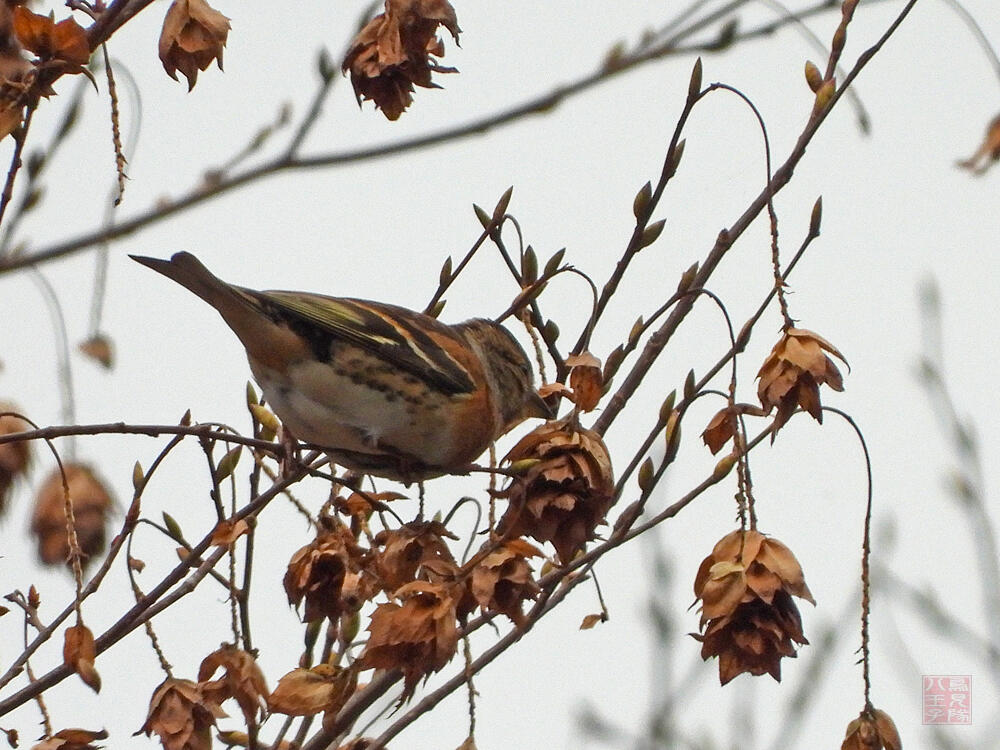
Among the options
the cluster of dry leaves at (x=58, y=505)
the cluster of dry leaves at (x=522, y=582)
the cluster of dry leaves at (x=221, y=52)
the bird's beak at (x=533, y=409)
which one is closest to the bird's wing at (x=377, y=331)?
the bird's beak at (x=533, y=409)

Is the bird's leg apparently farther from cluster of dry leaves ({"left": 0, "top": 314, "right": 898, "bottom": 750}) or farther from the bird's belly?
cluster of dry leaves ({"left": 0, "top": 314, "right": 898, "bottom": 750})

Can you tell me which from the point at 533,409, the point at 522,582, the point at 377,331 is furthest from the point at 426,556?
the point at 533,409

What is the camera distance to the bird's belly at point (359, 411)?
142 inches

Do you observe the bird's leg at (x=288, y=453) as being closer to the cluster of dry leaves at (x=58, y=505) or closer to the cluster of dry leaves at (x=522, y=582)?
the cluster of dry leaves at (x=522, y=582)

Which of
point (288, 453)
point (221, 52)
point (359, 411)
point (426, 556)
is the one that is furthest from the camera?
point (359, 411)

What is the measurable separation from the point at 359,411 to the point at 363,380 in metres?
0.12

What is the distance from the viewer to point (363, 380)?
12.7 feet

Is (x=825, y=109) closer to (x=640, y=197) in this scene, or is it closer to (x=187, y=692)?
(x=640, y=197)

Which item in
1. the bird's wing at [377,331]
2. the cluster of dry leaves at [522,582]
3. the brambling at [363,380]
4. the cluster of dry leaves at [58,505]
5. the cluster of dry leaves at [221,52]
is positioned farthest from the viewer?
the bird's wing at [377,331]

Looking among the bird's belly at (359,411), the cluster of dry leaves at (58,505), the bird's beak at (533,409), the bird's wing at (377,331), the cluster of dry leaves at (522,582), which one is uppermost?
the bird's beak at (533,409)

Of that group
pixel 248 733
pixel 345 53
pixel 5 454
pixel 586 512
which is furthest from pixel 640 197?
pixel 5 454

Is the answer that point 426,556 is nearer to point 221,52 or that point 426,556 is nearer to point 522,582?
point 522,582

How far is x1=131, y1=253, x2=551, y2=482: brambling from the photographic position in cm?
360

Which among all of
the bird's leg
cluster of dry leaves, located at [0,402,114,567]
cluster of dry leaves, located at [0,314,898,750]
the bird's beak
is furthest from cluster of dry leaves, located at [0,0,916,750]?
the bird's beak
